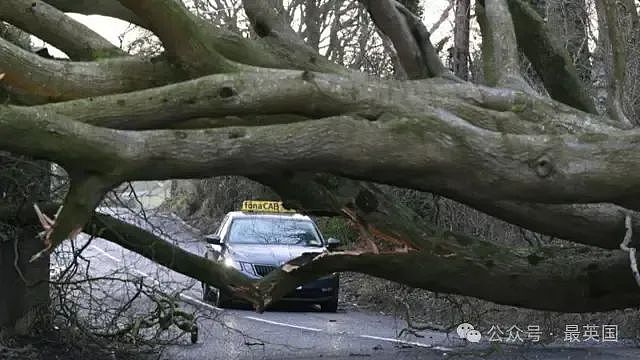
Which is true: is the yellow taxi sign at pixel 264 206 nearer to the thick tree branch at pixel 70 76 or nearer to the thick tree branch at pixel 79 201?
the thick tree branch at pixel 70 76

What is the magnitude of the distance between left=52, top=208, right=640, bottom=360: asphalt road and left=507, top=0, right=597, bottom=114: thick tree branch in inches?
143

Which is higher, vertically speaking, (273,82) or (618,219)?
(273,82)

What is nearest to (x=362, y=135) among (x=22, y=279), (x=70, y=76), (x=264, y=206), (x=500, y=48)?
(x=70, y=76)

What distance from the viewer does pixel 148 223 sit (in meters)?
11.1

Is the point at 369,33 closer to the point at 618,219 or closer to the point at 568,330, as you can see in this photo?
the point at 568,330

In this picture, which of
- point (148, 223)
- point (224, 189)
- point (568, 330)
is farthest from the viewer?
point (224, 189)

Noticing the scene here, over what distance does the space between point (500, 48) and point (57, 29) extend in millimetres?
3660

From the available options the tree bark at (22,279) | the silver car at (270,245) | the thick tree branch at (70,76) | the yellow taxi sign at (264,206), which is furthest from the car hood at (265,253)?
the thick tree branch at (70,76)

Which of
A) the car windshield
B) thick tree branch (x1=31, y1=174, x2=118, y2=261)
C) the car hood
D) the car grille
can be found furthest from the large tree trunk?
thick tree branch (x1=31, y1=174, x2=118, y2=261)

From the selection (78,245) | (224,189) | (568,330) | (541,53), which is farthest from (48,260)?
(224,189)

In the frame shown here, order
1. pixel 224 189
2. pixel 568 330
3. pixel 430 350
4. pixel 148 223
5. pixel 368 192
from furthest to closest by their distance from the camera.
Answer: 1. pixel 224 189
2. pixel 568 330
3. pixel 430 350
4. pixel 148 223
5. pixel 368 192

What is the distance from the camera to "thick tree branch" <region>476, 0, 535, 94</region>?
305 inches

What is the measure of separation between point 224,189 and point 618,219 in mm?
24219

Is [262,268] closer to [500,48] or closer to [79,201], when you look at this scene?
[500,48]
